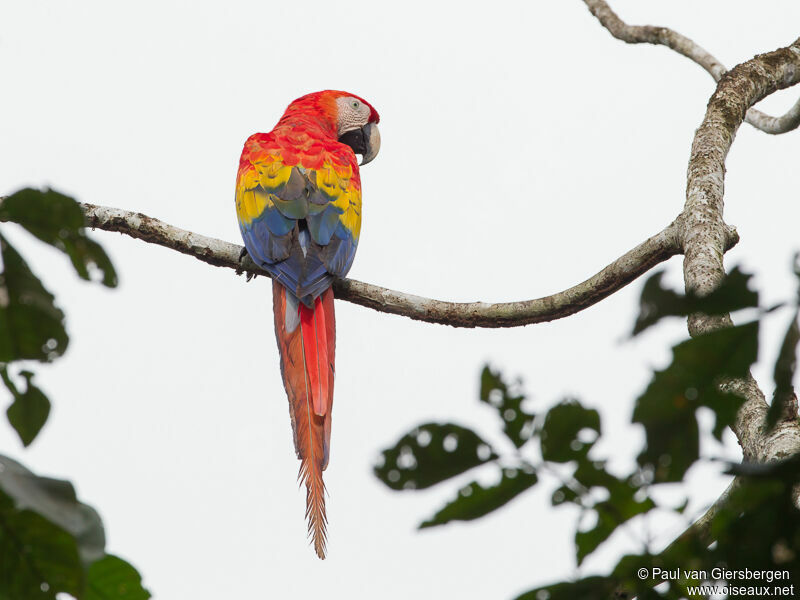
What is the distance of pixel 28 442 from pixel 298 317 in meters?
2.18

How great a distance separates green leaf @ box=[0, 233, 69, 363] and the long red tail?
5.30 feet

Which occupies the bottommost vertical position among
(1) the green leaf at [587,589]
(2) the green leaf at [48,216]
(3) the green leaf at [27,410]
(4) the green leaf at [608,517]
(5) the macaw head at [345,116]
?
(1) the green leaf at [587,589]

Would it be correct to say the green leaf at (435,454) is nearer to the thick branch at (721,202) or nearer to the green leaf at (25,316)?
the green leaf at (25,316)

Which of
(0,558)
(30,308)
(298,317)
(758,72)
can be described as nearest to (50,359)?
(30,308)

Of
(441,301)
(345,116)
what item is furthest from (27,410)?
(345,116)

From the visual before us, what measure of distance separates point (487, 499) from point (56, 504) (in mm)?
358

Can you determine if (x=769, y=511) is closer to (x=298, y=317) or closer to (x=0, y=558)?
(x=0, y=558)

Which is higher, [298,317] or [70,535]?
[298,317]

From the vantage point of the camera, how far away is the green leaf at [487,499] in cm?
76

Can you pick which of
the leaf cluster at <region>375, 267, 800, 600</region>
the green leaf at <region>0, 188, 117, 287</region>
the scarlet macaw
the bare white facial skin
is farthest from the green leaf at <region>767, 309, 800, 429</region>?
the bare white facial skin

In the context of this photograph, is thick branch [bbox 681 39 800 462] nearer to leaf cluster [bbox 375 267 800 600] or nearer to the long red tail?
leaf cluster [bbox 375 267 800 600]

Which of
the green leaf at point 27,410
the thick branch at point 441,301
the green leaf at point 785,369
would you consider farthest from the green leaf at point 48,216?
the thick branch at point 441,301

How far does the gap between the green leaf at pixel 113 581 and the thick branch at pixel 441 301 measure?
7.02 feet

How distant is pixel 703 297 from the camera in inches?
27.2
